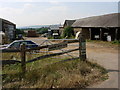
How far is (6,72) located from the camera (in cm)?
529

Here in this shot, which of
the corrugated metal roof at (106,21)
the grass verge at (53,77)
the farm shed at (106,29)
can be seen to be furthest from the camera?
the corrugated metal roof at (106,21)

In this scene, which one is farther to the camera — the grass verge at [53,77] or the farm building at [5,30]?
the farm building at [5,30]

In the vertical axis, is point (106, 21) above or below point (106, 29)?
above

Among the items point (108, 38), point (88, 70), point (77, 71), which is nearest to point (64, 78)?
point (77, 71)

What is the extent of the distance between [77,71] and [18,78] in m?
2.37

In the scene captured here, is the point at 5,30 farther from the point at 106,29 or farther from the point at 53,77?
the point at 53,77

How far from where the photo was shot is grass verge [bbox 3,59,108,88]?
4449 mm

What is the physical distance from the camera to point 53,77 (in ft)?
16.2

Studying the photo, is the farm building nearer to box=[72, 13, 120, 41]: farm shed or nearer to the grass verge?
box=[72, 13, 120, 41]: farm shed

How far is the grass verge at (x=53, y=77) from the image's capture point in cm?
445

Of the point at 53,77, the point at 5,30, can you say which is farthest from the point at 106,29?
the point at 5,30

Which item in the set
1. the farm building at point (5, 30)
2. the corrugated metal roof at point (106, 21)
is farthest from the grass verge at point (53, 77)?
the farm building at point (5, 30)

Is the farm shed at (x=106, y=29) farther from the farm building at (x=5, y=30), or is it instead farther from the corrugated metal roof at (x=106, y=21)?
the farm building at (x=5, y=30)

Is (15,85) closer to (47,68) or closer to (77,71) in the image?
(47,68)
